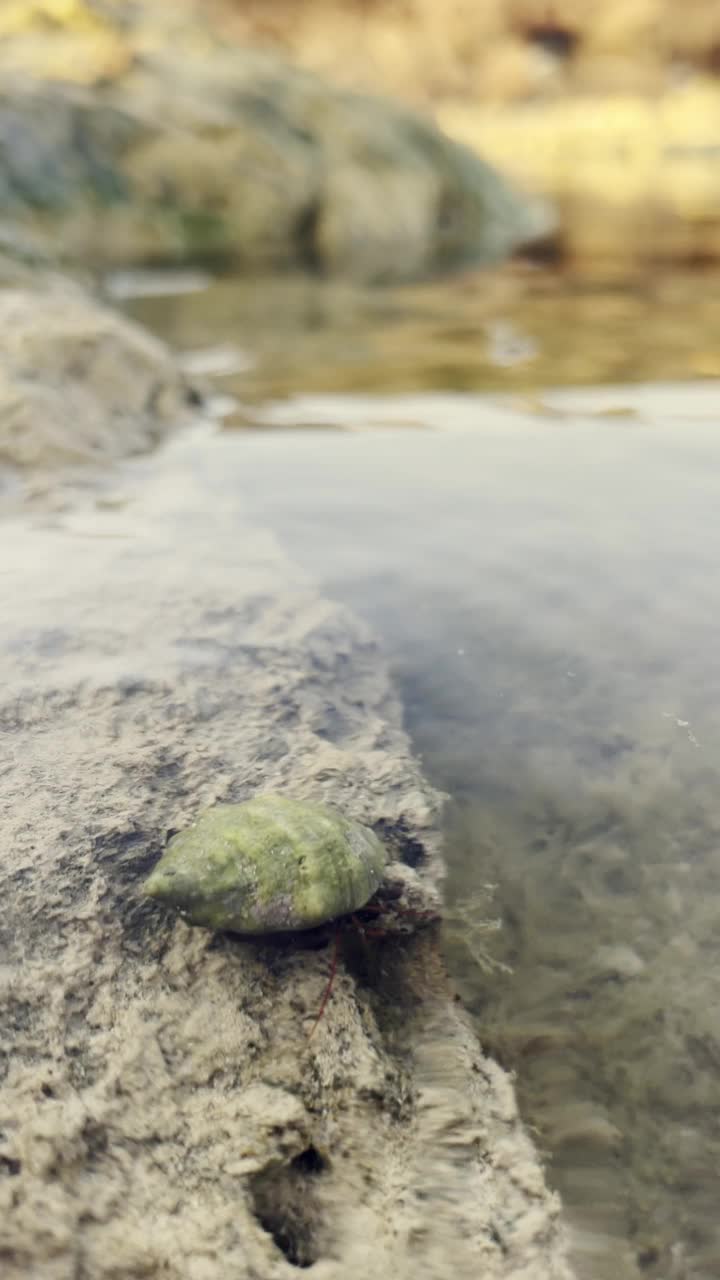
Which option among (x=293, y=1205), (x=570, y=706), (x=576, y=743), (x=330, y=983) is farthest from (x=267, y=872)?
(x=570, y=706)

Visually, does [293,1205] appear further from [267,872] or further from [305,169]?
[305,169]

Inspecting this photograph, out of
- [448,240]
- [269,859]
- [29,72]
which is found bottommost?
[448,240]

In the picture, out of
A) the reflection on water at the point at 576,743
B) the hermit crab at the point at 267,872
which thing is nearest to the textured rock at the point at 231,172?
the reflection on water at the point at 576,743

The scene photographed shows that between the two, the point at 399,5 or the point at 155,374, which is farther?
the point at 399,5

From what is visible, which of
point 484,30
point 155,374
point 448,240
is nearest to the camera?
point 155,374

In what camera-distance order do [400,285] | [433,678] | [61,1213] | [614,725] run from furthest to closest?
[400,285], [433,678], [614,725], [61,1213]

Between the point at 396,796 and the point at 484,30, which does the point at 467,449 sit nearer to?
the point at 396,796

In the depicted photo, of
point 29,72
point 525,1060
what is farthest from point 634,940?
point 29,72

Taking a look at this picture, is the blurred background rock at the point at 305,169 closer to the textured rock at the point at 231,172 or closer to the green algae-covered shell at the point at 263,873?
the textured rock at the point at 231,172
